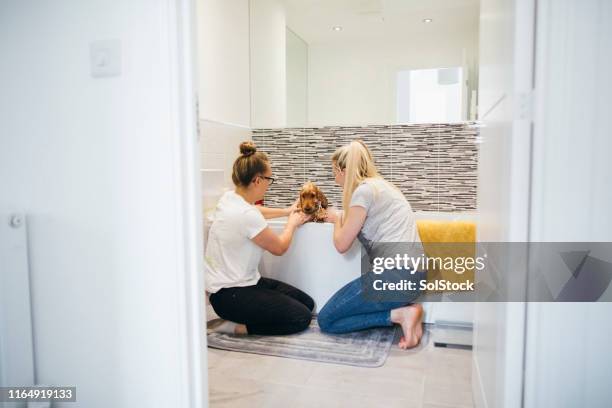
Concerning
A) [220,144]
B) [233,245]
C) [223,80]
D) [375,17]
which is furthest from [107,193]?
[375,17]

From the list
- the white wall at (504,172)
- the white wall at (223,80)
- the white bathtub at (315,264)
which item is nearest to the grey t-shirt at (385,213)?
the white bathtub at (315,264)

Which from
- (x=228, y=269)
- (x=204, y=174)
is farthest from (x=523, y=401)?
(x=204, y=174)

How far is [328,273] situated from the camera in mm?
2730

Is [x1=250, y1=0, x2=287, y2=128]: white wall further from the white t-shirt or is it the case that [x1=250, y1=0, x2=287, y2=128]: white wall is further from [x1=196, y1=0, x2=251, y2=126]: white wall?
the white t-shirt

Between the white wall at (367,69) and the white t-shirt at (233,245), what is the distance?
2198mm

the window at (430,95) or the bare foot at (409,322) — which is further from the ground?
the window at (430,95)

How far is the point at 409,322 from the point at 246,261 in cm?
89

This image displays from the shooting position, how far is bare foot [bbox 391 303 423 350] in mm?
2297

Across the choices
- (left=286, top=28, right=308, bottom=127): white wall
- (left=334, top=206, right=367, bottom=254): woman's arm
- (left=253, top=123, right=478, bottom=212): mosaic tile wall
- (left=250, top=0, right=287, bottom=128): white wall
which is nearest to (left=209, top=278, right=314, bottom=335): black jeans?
(left=334, top=206, right=367, bottom=254): woman's arm

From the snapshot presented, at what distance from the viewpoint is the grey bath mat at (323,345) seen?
217cm

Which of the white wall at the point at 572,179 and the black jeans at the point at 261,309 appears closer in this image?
the white wall at the point at 572,179

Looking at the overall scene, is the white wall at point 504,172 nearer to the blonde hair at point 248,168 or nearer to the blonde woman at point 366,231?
the blonde woman at point 366,231

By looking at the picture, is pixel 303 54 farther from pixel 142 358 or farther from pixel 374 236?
pixel 142 358

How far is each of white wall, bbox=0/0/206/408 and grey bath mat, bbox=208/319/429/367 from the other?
105cm
